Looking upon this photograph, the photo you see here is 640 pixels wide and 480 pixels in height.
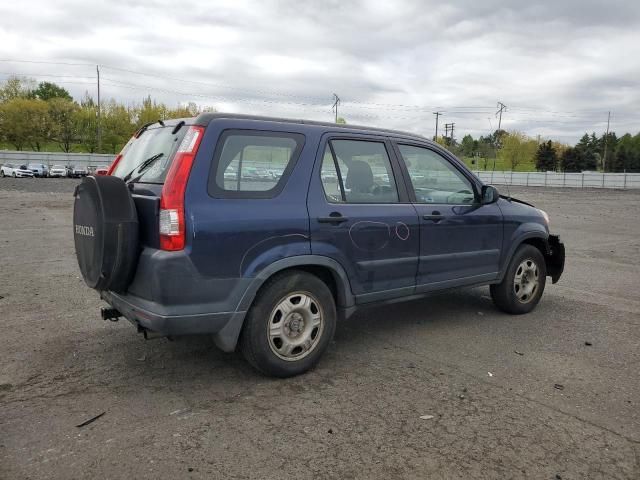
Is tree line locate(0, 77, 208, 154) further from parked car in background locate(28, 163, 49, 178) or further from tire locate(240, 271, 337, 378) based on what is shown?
tire locate(240, 271, 337, 378)

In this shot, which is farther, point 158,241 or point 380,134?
point 380,134

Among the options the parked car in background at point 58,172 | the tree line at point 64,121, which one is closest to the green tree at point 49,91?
the tree line at point 64,121

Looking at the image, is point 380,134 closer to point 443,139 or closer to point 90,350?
point 90,350

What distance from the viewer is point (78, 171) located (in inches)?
2063

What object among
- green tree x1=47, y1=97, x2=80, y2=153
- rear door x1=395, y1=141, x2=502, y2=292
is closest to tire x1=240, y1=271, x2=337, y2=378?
rear door x1=395, y1=141, x2=502, y2=292

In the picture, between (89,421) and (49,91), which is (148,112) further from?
(89,421)

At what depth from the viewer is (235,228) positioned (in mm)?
3480

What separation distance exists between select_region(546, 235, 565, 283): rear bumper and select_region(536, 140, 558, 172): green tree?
103 meters

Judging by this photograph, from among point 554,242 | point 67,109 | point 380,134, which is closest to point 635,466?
point 380,134

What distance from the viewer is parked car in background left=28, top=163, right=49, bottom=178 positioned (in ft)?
159

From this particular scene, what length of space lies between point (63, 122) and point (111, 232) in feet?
264

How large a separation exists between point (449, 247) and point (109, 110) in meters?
83.6

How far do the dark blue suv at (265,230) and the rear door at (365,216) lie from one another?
0.04 ft

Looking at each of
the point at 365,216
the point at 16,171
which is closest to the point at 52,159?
the point at 16,171
